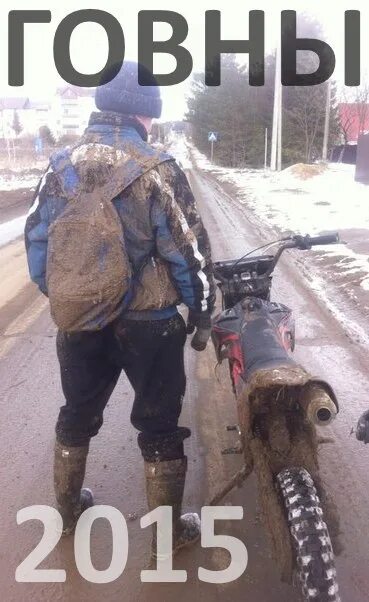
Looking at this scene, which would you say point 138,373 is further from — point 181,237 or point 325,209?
point 325,209

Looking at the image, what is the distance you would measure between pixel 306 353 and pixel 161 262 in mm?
2937

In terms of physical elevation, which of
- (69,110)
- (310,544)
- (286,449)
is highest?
(69,110)

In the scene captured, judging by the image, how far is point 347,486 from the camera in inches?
124

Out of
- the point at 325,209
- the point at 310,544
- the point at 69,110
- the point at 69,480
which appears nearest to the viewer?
the point at 310,544

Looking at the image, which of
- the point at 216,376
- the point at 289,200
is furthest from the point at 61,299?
the point at 289,200

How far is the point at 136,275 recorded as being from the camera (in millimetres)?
2410

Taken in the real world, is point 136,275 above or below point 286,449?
above

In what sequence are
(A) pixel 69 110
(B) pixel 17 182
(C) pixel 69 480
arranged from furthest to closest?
(A) pixel 69 110 < (B) pixel 17 182 < (C) pixel 69 480

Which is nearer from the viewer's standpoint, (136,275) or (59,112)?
(136,275)

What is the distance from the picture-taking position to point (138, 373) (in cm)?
252

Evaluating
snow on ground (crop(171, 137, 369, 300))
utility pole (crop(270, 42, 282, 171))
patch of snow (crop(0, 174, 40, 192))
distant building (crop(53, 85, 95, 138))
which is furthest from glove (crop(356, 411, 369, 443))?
distant building (crop(53, 85, 95, 138))

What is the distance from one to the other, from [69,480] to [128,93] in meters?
1.78

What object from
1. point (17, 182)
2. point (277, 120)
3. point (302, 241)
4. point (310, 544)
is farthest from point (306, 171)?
point (310, 544)

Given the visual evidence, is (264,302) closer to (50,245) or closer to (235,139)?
Result: (50,245)
